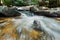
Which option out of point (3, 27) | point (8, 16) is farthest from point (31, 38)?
point (8, 16)

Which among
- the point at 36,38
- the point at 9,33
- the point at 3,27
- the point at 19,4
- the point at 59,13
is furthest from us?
the point at 19,4

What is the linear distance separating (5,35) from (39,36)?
1.07m

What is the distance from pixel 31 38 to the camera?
412 cm

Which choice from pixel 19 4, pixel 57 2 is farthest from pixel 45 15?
pixel 19 4

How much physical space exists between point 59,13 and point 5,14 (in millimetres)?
3005

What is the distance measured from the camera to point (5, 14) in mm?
7691

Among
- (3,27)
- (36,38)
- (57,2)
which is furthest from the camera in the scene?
(57,2)

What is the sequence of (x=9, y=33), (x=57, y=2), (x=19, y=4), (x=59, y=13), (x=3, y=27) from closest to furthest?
(x=9, y=33) < (x=3, y=27) < (x=59, y=13) < (x=57, y=2) < (x=19, y=4)

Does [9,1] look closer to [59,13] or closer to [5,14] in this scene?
[5,14]

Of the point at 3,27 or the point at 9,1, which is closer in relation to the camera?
the point at 3,27

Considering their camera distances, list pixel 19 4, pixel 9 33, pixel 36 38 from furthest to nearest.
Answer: pixel 19 4 < pixel 9 33 < pixel 36 38

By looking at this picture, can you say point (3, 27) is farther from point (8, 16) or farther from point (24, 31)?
point (8, 16)

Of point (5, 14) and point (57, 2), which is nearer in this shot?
point (5, 14)

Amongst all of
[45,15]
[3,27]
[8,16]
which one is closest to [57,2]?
[45,15]
